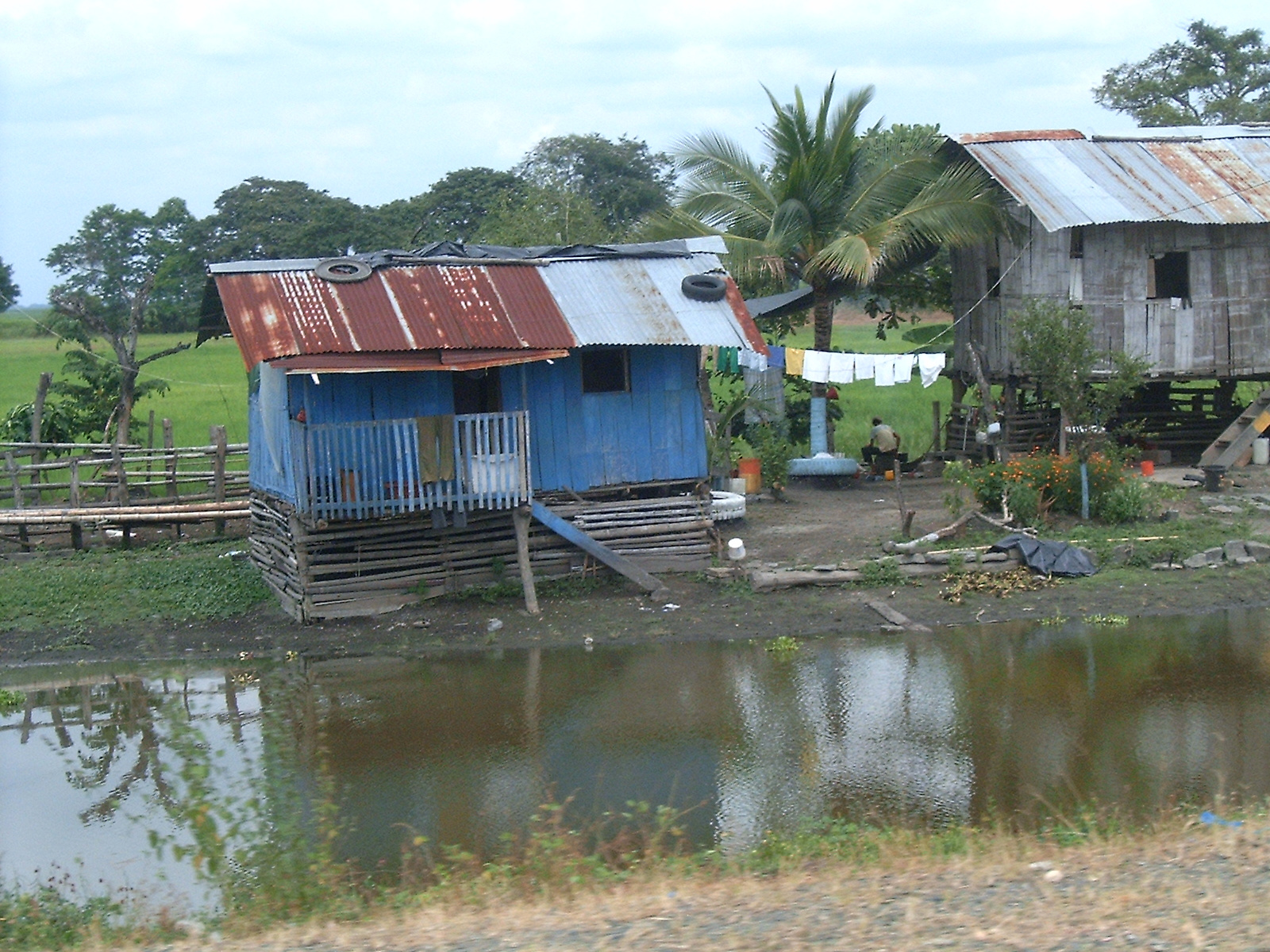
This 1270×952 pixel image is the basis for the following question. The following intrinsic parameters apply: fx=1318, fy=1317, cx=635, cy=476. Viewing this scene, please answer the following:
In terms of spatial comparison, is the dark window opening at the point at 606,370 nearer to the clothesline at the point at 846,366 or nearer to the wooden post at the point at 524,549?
the wooden post at the point at 524,549

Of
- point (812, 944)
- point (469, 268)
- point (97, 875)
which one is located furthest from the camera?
point (469, 268)

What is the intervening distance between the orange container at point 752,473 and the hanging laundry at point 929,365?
11.7ft

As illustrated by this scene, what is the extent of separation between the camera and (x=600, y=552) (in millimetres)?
16609

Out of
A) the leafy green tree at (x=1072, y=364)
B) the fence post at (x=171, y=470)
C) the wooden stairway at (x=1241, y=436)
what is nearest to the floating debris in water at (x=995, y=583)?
the leafy green tree at (x=1072, y=364)

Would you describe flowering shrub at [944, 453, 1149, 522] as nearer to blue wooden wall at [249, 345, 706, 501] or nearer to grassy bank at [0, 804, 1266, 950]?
blue wooden wall at [249, 345, 706, 501]

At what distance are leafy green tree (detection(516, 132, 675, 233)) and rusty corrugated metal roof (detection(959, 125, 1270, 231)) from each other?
2339 cm

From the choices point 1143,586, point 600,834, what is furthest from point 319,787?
point 1143,586

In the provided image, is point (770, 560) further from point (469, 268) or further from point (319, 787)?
point (319, 787)

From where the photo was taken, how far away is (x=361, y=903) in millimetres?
7891

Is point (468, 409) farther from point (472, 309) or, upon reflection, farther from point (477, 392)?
point (472, 309)

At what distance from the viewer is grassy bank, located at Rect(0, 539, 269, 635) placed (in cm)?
1628

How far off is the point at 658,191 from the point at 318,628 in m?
33.4

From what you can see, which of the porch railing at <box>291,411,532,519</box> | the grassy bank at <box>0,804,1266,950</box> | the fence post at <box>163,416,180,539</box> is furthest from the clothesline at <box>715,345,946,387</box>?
the grassy bank at <box>0,804,1266,950</box>

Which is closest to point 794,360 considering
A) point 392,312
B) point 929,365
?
point 929,365
